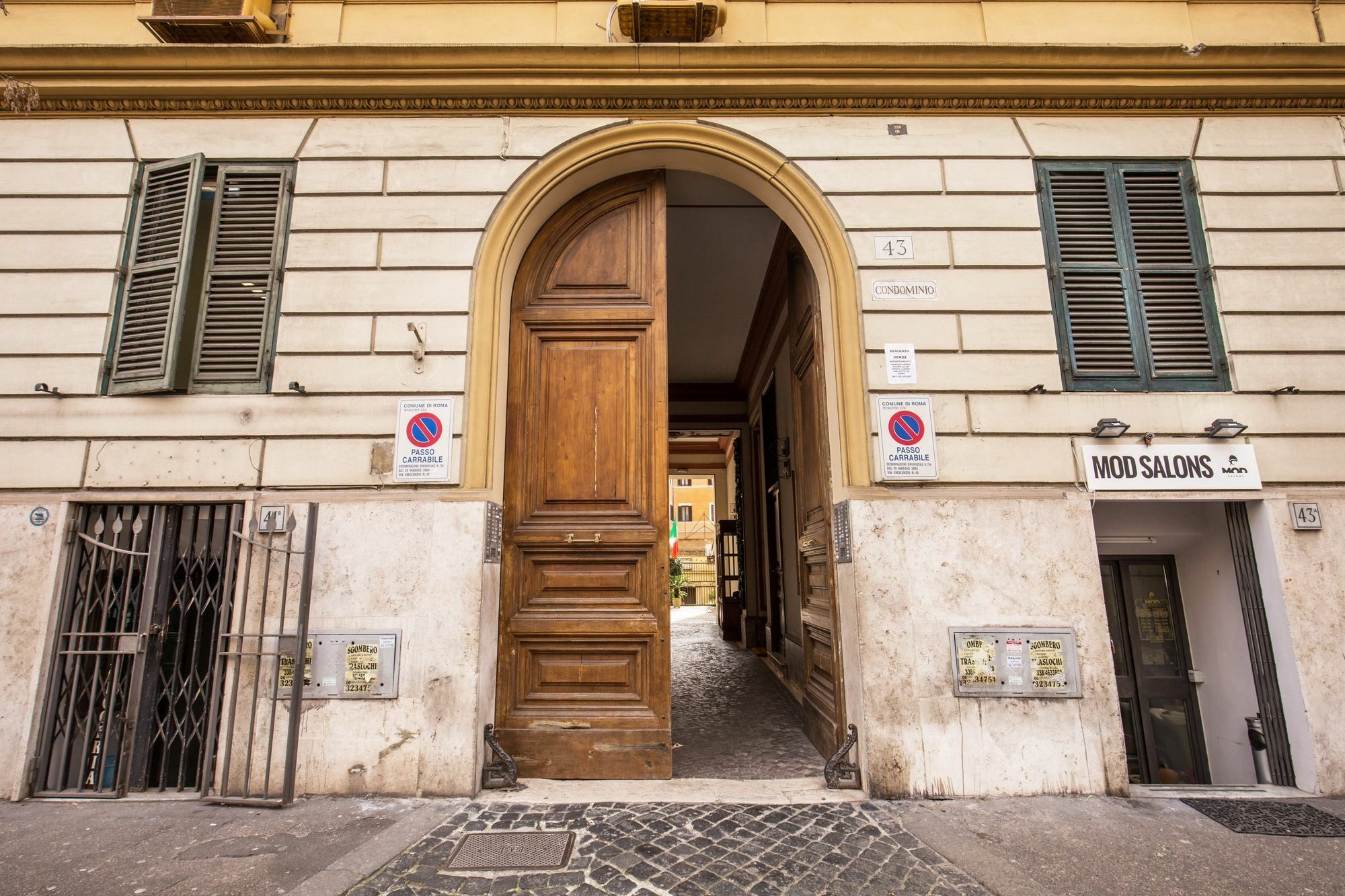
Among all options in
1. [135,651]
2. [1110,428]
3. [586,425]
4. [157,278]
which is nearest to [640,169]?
[586,425]

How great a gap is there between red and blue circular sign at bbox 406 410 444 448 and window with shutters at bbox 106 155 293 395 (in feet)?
4.01

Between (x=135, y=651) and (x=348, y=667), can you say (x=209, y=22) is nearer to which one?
(x=135, y=651)

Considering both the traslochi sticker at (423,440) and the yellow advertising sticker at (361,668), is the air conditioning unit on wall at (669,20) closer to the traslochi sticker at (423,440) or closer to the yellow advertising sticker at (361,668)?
the traslochi sticker at (423,440)

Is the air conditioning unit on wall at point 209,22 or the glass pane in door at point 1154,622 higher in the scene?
the air conditioning unit on wall at point 209,22

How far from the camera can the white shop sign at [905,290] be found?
194 inches

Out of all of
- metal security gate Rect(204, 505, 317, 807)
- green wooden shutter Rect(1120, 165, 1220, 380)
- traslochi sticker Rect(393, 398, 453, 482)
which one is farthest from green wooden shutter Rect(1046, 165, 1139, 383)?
metal security gate Rect(204, 505, 317, 807)

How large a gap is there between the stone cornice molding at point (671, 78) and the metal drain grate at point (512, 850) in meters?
5.26

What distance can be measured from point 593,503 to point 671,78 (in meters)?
3.53

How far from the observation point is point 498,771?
4406 millimetres

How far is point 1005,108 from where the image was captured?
17.3 feet

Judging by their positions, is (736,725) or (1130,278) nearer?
(1130,278)

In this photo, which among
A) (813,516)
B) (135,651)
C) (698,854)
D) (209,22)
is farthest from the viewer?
(813,516)

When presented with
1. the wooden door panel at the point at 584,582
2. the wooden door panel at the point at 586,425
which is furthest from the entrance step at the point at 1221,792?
the wooden door panel at the point at 586,425

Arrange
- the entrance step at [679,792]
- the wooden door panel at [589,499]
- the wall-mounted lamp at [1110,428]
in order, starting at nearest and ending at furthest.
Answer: the entrance step at [679,792] → the wall-mounted lamp at [1110,428] → the wooden door panel at [589,499]
